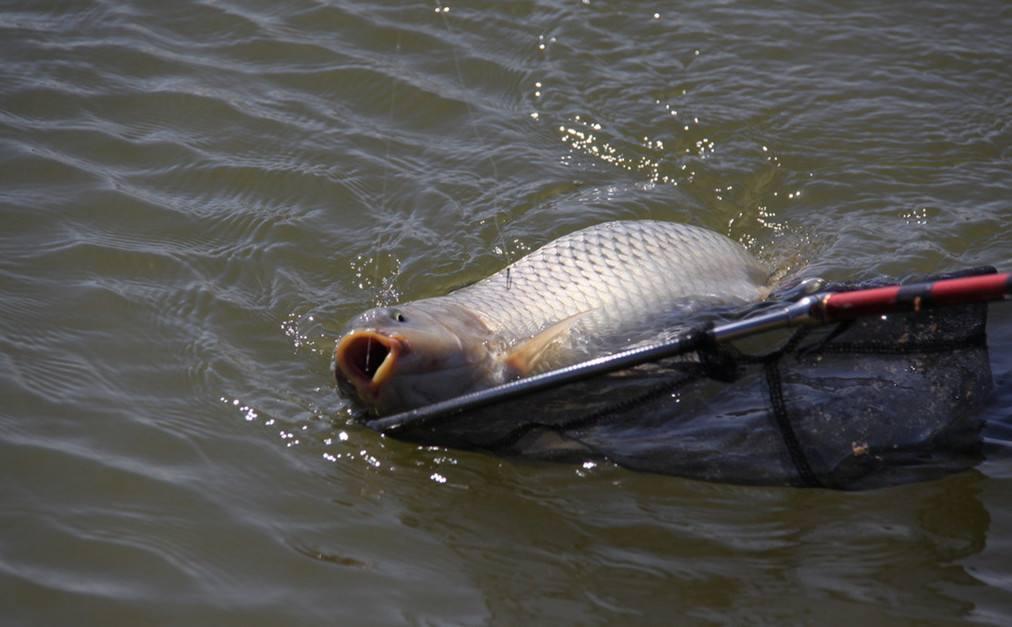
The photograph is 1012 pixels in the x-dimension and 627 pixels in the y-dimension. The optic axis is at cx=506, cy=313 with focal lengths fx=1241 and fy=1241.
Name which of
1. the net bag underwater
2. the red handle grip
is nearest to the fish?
the net bag underwater

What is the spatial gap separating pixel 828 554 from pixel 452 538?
1.11 m

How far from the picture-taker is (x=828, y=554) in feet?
12.0

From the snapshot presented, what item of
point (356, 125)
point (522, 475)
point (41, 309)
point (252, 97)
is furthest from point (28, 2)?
point (522, 475)

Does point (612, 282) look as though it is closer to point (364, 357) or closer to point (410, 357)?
point (410, 357)

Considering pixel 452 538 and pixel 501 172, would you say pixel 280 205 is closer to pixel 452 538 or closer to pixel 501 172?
pixel 501 172

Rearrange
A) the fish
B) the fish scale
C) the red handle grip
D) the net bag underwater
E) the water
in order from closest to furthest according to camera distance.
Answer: the red handle grip
the water
the net bag underwater
the fish
the fish scale

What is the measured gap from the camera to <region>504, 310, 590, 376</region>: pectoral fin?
401 centimetres

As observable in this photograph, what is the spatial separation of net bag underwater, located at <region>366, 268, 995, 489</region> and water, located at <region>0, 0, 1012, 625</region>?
6.8 inches

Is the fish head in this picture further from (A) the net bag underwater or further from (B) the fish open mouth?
(A) the net bag underwater

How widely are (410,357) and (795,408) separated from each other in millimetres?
1165

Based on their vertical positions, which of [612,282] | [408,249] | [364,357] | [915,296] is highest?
[915,296]

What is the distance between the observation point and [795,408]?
3.67 m

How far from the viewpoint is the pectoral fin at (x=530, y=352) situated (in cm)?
401

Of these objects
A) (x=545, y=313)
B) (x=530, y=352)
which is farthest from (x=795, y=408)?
(x=545, y=313)
